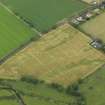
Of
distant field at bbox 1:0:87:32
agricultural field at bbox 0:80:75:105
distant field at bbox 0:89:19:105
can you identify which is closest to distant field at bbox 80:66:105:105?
agricultural field at bbox 0:80:75:105

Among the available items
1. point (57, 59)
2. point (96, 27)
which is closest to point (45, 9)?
point (96, 27)

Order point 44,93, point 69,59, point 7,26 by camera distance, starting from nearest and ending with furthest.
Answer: point 44,93
point 69,59
point 7,26

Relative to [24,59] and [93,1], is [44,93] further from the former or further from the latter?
[93,1]

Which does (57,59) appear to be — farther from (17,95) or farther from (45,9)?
(45,9)

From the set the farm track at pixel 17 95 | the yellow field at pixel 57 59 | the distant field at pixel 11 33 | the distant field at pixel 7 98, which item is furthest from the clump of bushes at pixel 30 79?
the distant field at pixel 11 33

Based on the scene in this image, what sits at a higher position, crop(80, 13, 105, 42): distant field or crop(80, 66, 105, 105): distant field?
crop(80, 13, 105, 42): distant field

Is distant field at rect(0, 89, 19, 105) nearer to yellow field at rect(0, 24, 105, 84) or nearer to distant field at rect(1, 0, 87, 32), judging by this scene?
yellow field at rect(0, 24, 105, 84)

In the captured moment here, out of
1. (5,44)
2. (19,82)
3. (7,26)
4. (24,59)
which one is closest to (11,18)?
(7,26)
